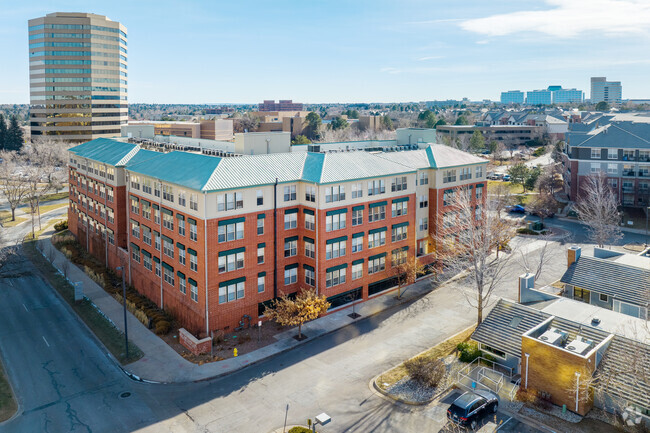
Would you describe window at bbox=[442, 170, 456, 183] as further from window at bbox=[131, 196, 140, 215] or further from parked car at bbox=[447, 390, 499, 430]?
window at bbox=[131, 196, 140, 215]

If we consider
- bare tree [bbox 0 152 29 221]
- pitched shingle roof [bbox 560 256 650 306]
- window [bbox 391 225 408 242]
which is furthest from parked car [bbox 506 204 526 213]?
bare tree [bbox 0 152 29 221]

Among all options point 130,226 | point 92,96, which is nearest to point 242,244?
point 130,226

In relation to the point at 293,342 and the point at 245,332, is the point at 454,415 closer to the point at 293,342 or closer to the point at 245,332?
the point at 293,342

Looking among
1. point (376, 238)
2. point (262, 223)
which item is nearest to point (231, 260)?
point (262, 223)

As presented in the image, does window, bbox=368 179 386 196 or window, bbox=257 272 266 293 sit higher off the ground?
window, bbox=368 179 386 196

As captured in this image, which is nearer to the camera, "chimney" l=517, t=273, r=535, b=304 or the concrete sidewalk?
the concrete sidewalk

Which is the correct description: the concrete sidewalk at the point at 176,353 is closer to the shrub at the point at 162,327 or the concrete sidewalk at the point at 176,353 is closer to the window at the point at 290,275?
the shrub at the point at 162,327
